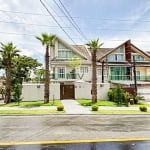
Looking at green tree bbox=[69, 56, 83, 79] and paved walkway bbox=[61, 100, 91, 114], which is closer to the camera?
paved walkway bbox=[61, 100, 91, 114]

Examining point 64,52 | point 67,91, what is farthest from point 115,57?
point 67,91

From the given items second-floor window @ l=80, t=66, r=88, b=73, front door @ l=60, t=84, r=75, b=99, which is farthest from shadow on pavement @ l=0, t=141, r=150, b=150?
second-floor window @ l=80, t=66, r=88, b=73

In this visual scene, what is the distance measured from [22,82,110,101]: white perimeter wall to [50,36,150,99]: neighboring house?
12.6 feet

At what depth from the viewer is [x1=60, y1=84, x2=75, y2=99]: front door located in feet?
134

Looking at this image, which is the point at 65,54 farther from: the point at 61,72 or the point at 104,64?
the point at 104,64

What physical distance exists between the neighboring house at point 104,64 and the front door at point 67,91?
3288mm

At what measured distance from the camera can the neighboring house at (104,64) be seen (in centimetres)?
4706

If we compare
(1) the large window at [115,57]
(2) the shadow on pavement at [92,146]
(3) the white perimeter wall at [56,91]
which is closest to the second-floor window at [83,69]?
(1) the large window at [115,57]

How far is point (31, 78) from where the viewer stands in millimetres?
59562

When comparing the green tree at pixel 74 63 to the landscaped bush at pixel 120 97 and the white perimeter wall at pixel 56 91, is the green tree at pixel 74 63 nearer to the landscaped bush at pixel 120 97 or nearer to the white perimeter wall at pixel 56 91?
the white perimeter wall at pixel 56 91

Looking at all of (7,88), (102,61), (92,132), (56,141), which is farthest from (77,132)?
(102,61)

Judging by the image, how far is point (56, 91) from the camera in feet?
132

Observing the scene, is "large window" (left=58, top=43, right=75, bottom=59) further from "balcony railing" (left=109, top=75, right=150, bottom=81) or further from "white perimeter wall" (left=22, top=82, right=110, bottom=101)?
"white perimeter wall" (left=22, top=82, right=110, bottom=101)

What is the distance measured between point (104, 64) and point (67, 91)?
11770mm
